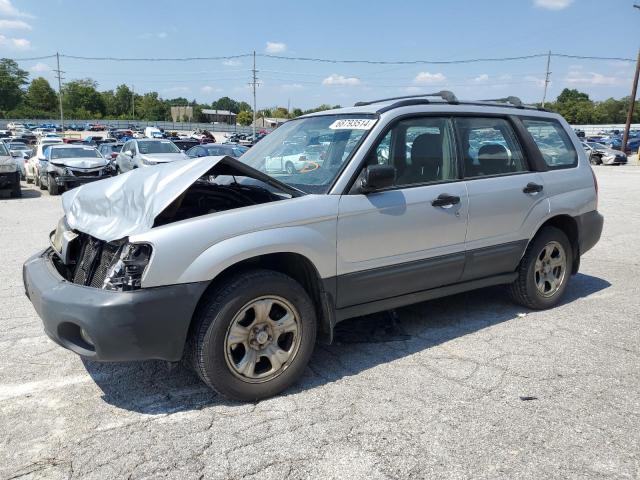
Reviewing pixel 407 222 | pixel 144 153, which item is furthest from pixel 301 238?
pixel 144 153

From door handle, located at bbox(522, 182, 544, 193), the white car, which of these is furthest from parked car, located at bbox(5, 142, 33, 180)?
door handle, located at bbox(522, 182, 544, 193)

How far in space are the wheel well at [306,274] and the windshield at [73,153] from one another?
48.0 feet

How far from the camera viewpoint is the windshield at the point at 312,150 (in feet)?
11.9

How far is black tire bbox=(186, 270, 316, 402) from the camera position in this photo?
9.61 ft

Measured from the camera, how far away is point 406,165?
3.82 meters

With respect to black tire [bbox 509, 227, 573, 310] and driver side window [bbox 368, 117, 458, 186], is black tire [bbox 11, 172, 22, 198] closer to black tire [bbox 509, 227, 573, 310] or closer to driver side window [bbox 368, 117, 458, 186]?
driver side window [bbox 368, 117, 458, 186]

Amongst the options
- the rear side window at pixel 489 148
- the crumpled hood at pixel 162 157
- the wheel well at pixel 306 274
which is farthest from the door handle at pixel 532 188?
the crumpled hood at pixel 162 157

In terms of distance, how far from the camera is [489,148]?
437 centimetres

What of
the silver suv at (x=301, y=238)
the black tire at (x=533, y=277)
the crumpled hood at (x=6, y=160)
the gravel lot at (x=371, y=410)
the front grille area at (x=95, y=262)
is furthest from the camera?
the crumpled hood at (x=6, y=160)

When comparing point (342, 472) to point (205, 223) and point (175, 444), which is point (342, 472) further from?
point (205, 223)

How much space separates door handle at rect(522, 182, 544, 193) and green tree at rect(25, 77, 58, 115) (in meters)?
145

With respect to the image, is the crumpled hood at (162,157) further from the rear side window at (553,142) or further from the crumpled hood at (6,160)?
the rear side window at (553,142)

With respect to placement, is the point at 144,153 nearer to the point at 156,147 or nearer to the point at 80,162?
the point at 156,147

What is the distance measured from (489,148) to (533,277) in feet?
4.13
